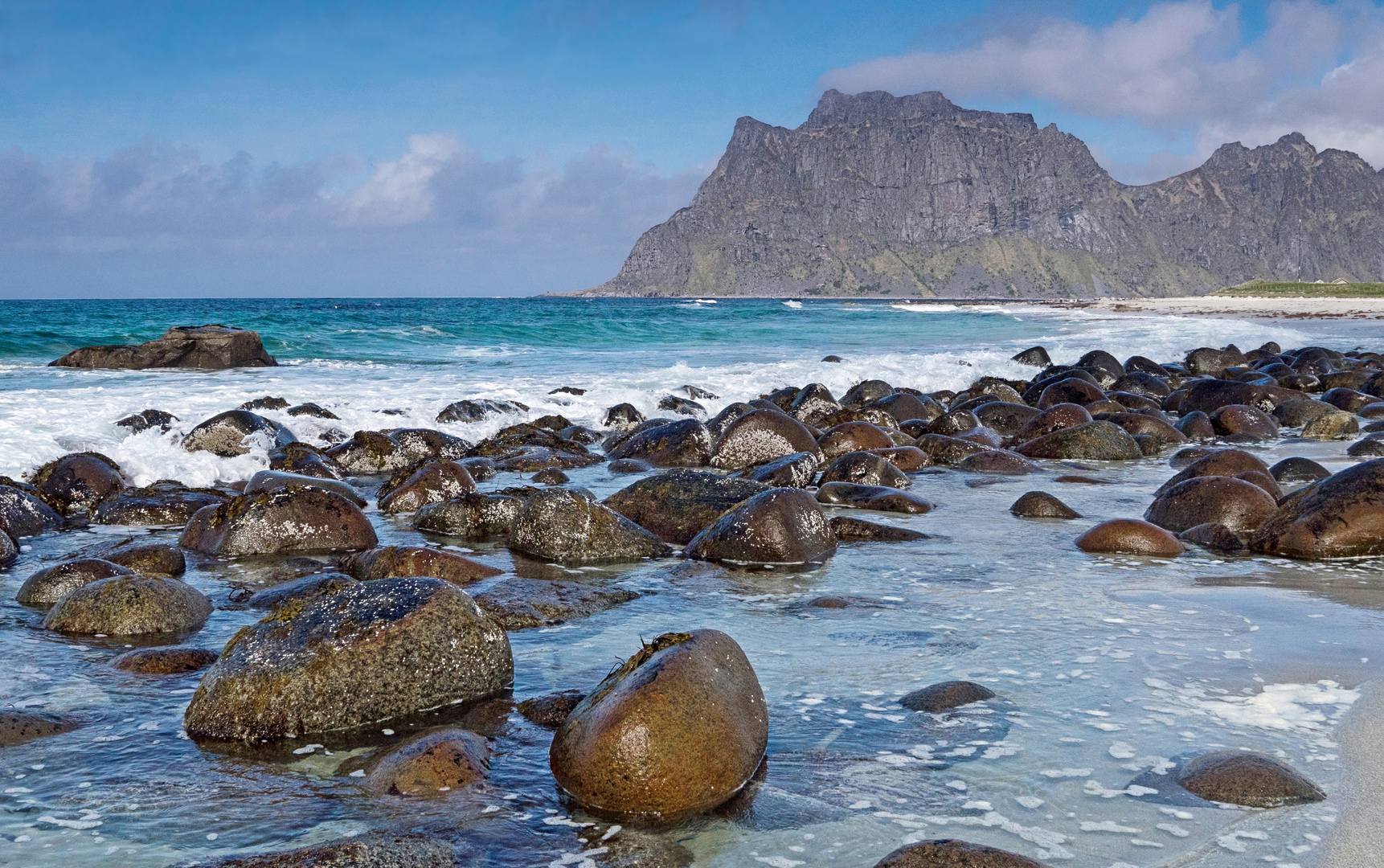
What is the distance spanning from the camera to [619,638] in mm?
5414

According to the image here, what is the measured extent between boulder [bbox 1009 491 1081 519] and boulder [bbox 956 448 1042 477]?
2282 millimetres

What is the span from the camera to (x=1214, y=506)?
7.91m

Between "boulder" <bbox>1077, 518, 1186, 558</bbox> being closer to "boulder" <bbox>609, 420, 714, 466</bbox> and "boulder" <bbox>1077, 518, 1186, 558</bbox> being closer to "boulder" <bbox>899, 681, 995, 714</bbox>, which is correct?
"boulder" <bbox>899, 681, 995, 714</bbox>

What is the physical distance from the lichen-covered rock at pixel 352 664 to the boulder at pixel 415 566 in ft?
5.46

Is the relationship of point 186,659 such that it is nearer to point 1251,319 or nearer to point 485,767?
point 485,767

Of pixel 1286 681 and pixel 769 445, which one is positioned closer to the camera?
pixel 1286 681

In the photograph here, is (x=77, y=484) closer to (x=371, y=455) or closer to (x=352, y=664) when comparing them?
(x=371, y=455)

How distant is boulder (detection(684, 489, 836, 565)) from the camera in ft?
23.7

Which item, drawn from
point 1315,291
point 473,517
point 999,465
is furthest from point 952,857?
point 1315,291

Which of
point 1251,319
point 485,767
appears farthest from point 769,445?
point 1251,319

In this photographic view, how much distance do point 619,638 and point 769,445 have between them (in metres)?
6.35

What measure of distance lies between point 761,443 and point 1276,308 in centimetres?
5668

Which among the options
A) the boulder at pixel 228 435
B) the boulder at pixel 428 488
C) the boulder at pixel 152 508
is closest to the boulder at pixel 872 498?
the boulder at pixel 428 488

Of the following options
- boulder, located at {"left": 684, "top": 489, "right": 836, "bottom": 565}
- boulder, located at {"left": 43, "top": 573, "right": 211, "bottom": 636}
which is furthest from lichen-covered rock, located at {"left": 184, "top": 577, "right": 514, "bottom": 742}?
boulder, located at {"left": 684, "top": 489, "right": 836, "bottom": 565}
